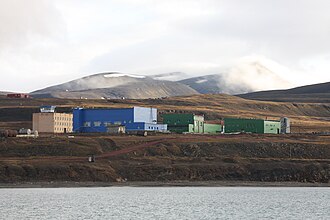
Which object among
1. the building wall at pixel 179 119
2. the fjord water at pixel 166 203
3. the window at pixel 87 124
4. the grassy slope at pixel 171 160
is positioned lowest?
the fjord water at pixel 166 203

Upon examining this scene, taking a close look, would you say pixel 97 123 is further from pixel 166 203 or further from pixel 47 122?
pixel 166 203

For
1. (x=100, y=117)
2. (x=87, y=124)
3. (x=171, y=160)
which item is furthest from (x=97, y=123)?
(x=171, y=160)

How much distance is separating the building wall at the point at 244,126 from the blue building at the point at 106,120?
1670 cm

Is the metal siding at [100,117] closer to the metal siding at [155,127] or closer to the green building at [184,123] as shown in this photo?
the metal siding at [155,127]

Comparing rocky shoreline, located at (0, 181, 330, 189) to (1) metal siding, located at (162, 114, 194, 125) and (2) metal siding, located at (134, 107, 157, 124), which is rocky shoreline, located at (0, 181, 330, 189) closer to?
(2) metal siding, located at (134, 107, 157, 124)

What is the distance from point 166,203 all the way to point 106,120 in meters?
83.2

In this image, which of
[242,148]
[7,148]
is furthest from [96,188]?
[242,148]

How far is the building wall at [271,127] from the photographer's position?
175000 mm

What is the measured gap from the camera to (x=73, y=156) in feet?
408

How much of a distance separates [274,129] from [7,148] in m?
73.8

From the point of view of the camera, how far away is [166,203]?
3317 inches

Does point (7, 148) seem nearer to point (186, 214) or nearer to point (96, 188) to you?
point (96, 188)

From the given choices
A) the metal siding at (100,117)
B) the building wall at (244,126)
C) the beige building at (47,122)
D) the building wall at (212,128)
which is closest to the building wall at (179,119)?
the building wall at (212,128)

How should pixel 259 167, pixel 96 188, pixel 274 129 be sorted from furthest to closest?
pixel 274 129, pixel 259 167, pixel 96 188
